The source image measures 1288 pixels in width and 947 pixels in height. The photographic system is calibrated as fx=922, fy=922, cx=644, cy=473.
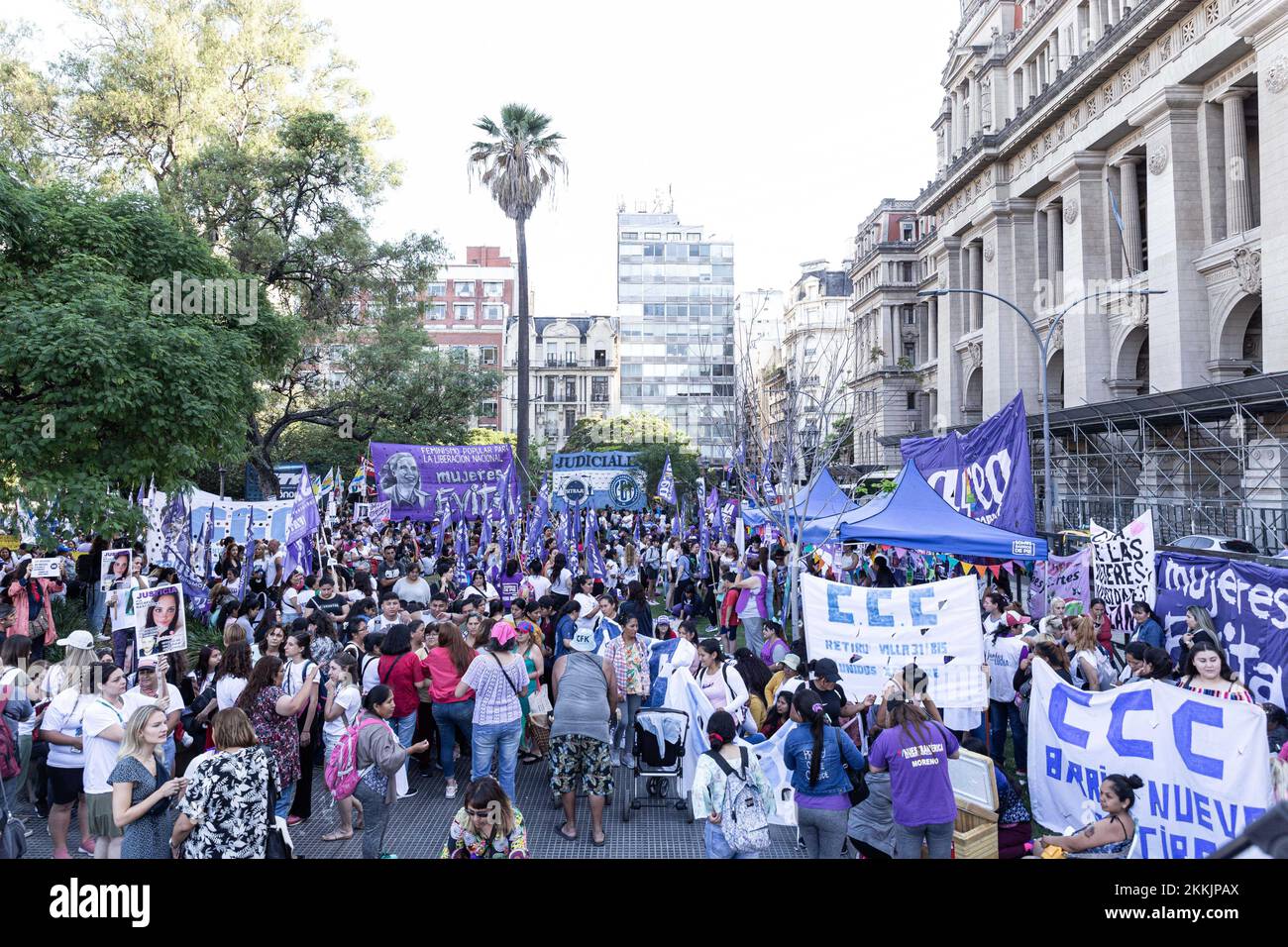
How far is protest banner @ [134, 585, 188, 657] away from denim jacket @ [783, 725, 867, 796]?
6.08m

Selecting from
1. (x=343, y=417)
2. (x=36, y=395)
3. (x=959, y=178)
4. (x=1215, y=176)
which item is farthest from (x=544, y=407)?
(x=36, y=395)

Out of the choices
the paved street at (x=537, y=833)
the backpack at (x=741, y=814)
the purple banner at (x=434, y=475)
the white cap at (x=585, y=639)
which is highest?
the purple banner at (x=434, y=475)

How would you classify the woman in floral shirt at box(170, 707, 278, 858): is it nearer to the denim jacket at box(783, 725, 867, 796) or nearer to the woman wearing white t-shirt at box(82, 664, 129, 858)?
the woman wearing white t-shirt at box(82, 664, 129, 858)

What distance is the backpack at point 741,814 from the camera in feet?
17.9

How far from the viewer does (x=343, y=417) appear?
3016cm

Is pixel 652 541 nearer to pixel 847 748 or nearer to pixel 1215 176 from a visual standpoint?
pixel 847 748

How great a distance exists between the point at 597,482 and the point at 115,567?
69.8 feet

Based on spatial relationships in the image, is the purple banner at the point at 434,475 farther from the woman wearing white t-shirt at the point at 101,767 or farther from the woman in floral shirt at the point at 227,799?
the woman in floral shirt at the point at 227,799

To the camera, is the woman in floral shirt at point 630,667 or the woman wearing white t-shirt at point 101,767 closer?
the woman wearing white t-shirt at point 101,767

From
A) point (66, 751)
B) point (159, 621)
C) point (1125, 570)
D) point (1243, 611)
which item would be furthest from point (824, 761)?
point (1125, 570)

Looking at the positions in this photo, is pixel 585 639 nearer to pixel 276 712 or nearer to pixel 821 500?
pixel 276 712

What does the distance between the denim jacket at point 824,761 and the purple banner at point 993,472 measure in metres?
7.86

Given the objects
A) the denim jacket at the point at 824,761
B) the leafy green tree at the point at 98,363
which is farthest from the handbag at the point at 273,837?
the leafy green tree at the point at 98,363
